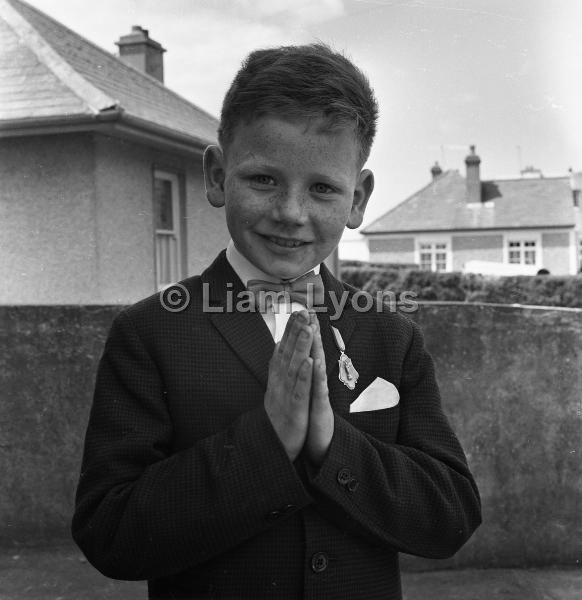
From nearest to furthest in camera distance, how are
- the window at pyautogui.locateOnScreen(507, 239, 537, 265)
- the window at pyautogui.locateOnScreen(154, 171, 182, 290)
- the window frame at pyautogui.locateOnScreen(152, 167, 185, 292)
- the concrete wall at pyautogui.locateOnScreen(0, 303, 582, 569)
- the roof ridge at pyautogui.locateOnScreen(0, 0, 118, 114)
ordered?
1. the concrete wall at pyautogui.locateOnScreen(0, 303, 582, 569)
2. the roof ridge at pyautogui.locateOnScreen(0, 0, 118, 114)
3. the window frame at pyautogui.locateOnScreen(152, 167, 185, 292)
4. the window at pyautogui.locateOnScreen(154, 171, 182, 290)
5. the window at pyautogui.locateOnScreen(507, 239, 537, 265)

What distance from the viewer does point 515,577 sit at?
359cm

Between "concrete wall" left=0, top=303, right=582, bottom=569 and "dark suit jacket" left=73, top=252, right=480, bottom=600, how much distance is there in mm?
2292

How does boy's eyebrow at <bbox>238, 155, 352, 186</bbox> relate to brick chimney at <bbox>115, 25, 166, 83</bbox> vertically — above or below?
below

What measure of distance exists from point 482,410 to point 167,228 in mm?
7188

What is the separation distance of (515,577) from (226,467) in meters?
2.91

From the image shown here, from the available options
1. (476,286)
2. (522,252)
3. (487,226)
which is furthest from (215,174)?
(522,252)

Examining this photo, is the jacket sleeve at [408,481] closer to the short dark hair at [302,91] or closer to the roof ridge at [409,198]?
the short dark hair at [302,91]

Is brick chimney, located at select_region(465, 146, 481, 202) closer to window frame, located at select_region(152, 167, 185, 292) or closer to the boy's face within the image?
window frame, located at select_region(152, 167, 185, 292)

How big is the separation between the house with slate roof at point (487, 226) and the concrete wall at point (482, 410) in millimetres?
31035

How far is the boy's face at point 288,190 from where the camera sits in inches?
50.5

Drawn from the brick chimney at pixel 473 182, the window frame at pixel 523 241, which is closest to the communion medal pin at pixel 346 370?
the window frame at pixel 523 241

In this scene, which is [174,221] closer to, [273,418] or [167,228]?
[167,228]

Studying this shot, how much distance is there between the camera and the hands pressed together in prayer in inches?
44.3

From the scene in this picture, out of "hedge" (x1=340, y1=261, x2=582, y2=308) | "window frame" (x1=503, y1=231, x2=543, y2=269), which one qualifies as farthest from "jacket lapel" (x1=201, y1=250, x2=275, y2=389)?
"window frame" (x1=503, y1=231, x2=543, y2=269)
